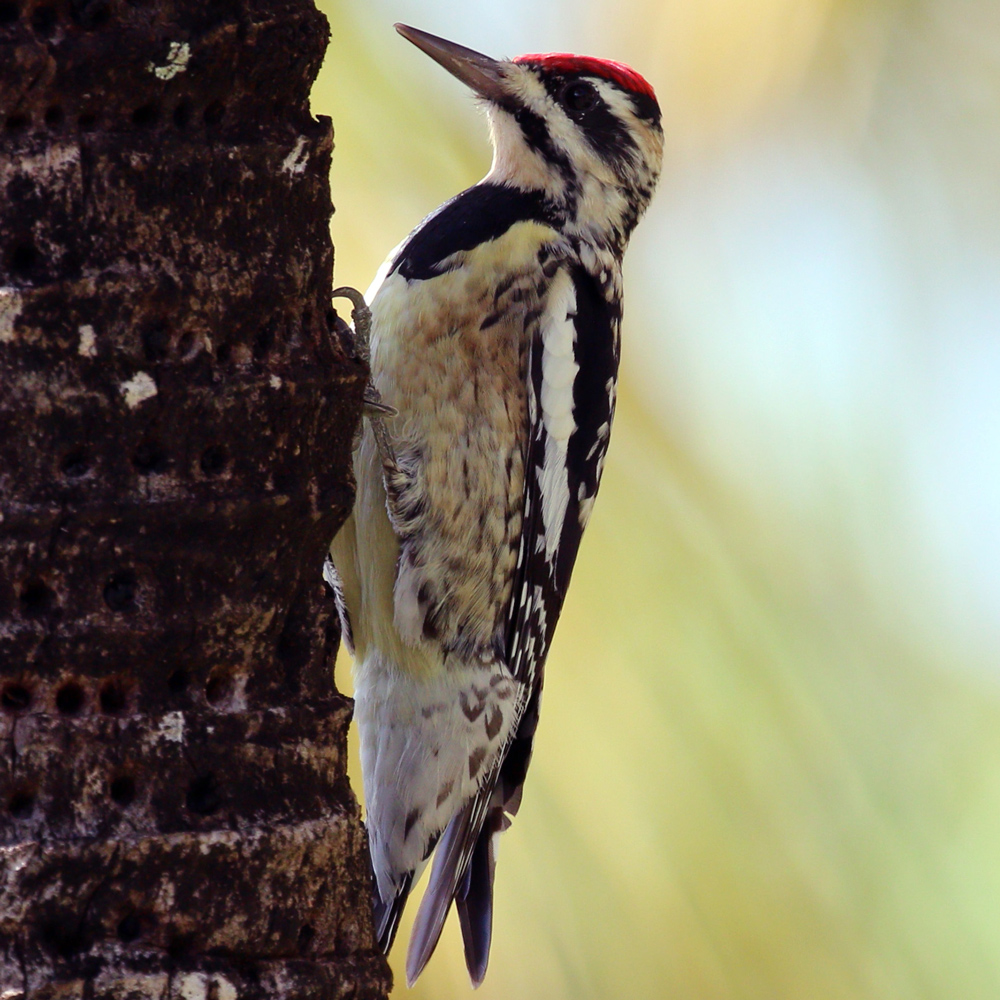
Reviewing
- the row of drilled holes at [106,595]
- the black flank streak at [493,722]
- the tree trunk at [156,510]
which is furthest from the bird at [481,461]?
the row of drilled holes at [106,595]

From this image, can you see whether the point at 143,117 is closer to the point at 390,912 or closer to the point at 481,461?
the point at 481,461

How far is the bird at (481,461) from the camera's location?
109 inches

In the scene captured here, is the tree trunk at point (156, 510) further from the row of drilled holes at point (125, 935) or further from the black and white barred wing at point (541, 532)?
the black and white barred wing at point (541, 532)

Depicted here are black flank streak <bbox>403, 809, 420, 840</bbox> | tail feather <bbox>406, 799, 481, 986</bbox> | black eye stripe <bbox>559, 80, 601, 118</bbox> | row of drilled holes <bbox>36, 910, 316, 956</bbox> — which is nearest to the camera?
row of drilled holes <bbox>36, 910, 316, 956</bbox>

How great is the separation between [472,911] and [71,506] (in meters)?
1.73

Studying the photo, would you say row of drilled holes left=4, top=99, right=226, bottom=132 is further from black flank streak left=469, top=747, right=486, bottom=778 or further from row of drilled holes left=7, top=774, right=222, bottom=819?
black flank streak left=469, top=747, right=486, bottom=778

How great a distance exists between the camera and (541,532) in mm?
2979

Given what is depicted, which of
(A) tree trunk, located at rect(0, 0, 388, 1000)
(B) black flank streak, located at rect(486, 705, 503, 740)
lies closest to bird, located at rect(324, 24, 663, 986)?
(B) black flank streak, located at rect(486, 705, 503, 740)

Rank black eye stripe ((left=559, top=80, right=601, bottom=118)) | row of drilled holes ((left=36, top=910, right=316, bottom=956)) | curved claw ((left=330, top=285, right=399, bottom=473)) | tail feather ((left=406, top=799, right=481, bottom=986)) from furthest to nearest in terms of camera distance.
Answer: black eye stripe ((left=559, top=80, right=601, bottom=118)) < tail feather ((left=406, top=799, right=481, bottom=986)) < curved claw ((left=330, top=285, right=399, bottom=473)) < row of drilled holes ((left=36, top=910, right=316, bottom=956))

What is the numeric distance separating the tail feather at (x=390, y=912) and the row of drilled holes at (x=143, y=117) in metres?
1.77

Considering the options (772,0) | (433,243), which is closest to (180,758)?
(433,243)

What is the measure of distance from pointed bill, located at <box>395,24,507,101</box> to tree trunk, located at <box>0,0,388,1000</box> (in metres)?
1.51

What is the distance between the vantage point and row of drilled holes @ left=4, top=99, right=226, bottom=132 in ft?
4.89

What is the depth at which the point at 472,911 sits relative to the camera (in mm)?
2932
